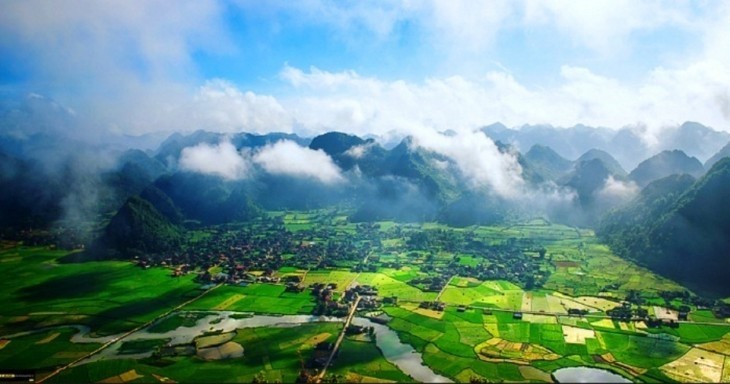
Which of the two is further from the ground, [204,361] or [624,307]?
[624,307]

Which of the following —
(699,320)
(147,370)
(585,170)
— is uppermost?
(585,170)

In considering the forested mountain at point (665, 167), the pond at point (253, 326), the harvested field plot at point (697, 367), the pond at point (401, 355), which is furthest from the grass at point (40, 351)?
the forested mountain at point (665, 167)

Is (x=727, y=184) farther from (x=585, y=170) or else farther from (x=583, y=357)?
(x=585, y=170)

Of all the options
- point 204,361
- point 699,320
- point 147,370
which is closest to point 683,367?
point 699,320


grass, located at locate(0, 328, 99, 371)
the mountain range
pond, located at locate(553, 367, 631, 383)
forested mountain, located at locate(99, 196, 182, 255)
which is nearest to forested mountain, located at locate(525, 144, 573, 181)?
the mountain range

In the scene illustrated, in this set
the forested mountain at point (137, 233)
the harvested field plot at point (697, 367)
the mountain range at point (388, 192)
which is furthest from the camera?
the forested mountain at point (137, 233)

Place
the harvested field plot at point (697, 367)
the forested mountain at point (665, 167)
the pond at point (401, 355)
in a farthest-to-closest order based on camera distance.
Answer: the forested mountain at point (665, 167) < the pond at point (401, 355) < the harvested field plot at point (697, 367)

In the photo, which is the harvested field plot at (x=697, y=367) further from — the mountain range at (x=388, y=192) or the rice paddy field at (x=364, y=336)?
the mountain range at (x=388, y=192)

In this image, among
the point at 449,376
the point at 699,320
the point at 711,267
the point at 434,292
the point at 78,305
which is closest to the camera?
the point at 449,376
